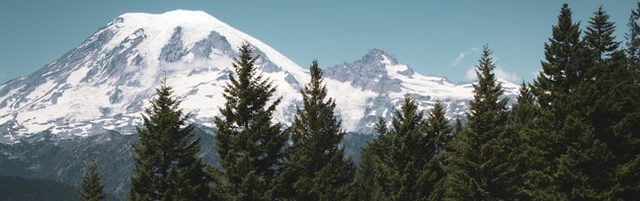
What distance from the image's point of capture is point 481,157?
3906cm

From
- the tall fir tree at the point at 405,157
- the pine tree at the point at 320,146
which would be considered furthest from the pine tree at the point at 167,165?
the tall fir tree at the point at 405,157

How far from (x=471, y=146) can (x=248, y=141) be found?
13519 millimetres

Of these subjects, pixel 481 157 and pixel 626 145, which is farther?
pixel 481 157

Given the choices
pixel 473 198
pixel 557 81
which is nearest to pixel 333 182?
pixel 473 198

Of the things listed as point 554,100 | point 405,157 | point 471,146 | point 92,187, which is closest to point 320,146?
point 405,157

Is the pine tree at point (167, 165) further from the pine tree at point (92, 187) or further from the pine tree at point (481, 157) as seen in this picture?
the pine tree at point (92, 187)

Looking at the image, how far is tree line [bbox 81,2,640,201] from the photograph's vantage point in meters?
32.8

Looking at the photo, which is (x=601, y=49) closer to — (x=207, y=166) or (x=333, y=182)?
(x=333, y=182)

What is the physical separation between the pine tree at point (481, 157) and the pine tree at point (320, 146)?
304 inches

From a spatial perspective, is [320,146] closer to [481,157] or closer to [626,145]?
[481,157]

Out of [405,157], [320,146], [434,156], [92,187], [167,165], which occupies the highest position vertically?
[320,146]

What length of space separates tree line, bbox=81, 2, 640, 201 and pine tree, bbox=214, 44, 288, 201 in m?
0.06

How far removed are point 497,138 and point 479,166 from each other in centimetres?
196

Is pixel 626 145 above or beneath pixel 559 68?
beneath
